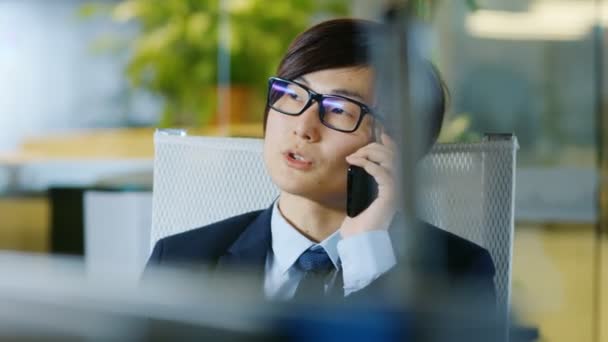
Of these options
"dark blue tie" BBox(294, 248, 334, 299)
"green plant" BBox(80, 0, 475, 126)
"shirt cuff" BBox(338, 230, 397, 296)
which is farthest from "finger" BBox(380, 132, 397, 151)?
"green plant" BBox(80, 0, 475, 126)

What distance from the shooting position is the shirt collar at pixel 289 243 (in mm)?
1354

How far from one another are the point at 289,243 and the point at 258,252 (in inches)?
2.5

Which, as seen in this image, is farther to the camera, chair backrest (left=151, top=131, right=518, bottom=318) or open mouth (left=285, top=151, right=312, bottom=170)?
open mouth (left=285, top=151, right=312, bottom=170)

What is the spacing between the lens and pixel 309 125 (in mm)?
1381

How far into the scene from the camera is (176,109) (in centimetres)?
330

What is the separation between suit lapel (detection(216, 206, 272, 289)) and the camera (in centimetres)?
129

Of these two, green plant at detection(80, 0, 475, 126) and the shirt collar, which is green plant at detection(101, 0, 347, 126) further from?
the shirt collar

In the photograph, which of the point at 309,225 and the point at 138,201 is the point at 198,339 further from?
the point at 138,201

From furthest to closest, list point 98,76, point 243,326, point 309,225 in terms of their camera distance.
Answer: point 98,76, point 309,225, point 243,326

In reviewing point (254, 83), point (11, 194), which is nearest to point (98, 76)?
point (11, 194)

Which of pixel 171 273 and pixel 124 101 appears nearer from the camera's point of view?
pixel 171 273

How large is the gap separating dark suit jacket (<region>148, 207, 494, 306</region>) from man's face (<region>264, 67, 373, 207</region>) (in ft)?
0.30

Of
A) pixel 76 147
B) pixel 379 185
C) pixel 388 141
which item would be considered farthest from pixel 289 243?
pixel 76 147

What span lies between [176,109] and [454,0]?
7.71ft
